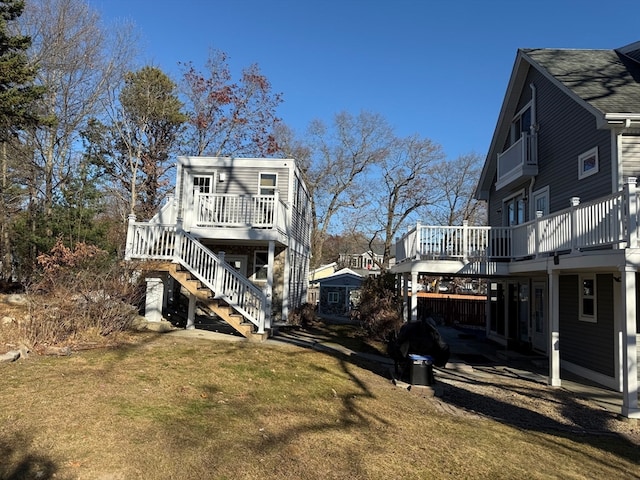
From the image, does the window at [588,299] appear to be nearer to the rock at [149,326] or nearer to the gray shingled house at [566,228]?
the gray shingled house at [566,228]

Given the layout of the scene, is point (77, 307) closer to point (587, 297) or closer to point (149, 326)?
point (149, 326)

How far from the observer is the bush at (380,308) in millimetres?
14516

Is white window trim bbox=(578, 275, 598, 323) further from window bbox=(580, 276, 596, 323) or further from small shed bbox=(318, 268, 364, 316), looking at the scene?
small shed bbox=(318, 268, 364, 316)

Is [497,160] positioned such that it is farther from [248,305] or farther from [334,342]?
[248,305]

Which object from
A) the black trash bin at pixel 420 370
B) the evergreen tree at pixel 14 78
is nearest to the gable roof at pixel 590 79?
the black trash bin at pixel 420 370

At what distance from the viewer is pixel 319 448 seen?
192 inches

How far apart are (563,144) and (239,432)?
11.5 metres

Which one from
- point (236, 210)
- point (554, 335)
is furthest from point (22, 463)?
point (236, 210)

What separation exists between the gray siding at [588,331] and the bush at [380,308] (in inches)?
187

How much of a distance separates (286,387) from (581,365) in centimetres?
789

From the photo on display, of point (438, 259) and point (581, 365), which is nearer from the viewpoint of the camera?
point (581, 365)

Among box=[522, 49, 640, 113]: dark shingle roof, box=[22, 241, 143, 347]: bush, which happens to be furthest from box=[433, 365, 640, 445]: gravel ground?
box=[22, 241, 143, 347]: bush

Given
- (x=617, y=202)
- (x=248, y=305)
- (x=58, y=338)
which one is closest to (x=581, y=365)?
(x=617, y=202)

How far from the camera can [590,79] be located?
1157 centimetres
